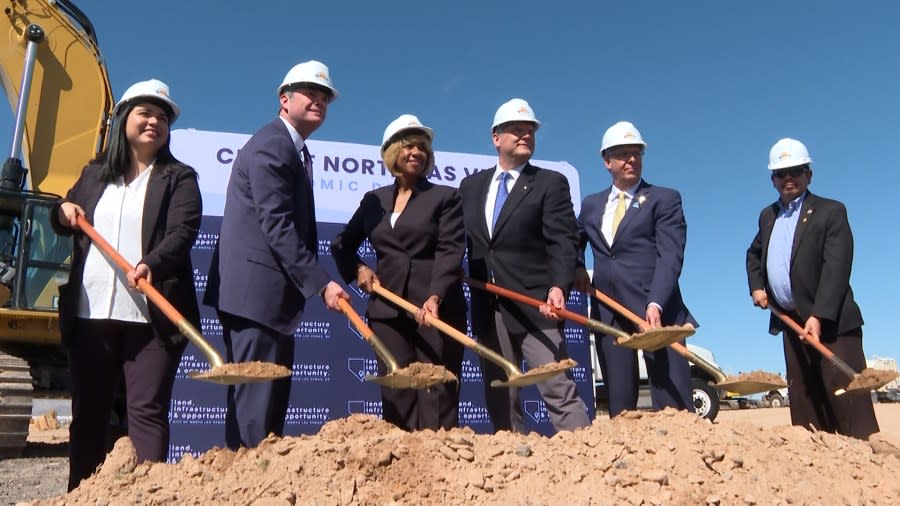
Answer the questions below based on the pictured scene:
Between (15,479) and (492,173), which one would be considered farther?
(15,479)

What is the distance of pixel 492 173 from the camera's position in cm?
411

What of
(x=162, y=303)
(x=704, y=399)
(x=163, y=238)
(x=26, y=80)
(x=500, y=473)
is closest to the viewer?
(x=500, y=473)

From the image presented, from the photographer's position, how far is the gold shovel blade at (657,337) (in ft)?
11.2

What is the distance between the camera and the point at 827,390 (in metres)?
3.85

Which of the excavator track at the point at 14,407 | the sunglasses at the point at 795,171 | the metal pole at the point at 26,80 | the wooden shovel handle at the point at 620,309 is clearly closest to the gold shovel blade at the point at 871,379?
the wooden shovel handle at the point at 620,309

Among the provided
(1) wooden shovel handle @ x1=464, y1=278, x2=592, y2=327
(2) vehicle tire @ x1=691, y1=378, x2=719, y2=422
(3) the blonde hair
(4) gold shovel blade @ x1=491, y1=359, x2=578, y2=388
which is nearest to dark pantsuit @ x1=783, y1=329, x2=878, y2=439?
(1) wooden shovel handle @ x1=464, y1=278, x2=592, y2=327

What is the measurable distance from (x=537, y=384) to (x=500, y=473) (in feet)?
3.87

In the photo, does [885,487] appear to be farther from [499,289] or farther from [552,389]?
[499,289]

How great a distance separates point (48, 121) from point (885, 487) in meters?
8.07

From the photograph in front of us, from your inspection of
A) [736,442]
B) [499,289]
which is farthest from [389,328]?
[736,442]

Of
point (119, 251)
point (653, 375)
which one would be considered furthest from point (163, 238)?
point (653, 375)

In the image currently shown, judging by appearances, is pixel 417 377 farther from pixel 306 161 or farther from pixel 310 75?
pixel 310 75

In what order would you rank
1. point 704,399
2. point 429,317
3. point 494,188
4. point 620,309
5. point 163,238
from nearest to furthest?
point 163,238, point 429,317, point 620,309, point 494,188, point 704,399

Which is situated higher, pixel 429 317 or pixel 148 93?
pixel 148 93
